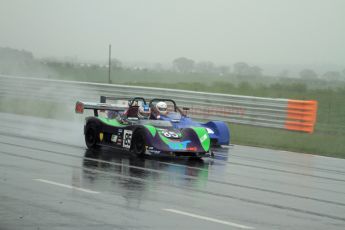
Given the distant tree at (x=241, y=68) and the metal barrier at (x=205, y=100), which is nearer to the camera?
the metal barrier at (x=205, y=100)

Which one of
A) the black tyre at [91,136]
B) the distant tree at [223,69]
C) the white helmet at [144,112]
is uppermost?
the distant tree at [223,69]

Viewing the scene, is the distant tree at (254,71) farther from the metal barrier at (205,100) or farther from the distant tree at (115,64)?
the metal barrier at (205,100)

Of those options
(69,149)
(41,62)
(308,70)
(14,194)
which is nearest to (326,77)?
(308,70)

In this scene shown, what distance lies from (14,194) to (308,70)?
1990 centimetres

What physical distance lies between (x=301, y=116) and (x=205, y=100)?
138 inches

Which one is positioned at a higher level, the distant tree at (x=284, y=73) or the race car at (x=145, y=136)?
the distant tree at (x=284, y=73)

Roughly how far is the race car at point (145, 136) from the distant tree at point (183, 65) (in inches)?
553

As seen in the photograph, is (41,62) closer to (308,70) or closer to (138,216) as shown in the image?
(308,70)

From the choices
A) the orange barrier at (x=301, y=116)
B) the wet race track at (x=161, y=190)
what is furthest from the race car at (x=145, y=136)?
the orange barrier at (x=301, y=116)

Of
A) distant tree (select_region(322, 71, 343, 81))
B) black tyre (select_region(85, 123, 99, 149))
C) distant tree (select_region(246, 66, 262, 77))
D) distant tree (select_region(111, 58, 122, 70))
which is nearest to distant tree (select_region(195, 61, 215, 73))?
distant tree (select_region(246, 66, 262, 77))

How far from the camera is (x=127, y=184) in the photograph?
11.4 meters

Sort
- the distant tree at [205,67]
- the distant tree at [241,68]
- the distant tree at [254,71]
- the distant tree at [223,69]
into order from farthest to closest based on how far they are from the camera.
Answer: the distant tree at [223,69] → the distant tree at [205,67] → the distant tree at [254,71] → the distant tree at [241,68]

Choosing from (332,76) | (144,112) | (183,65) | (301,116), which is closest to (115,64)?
(183,65)

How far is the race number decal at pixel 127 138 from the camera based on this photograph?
1533 centimetres
